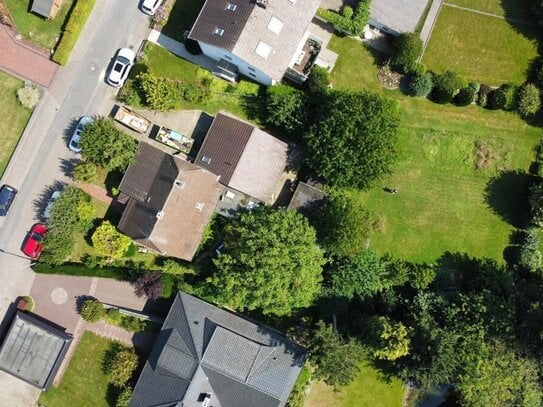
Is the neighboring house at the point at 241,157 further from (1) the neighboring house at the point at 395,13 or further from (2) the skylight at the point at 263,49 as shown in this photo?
(1) the neighboring house at the point at 395,13

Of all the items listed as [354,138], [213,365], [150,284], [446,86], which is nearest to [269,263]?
[213,365]

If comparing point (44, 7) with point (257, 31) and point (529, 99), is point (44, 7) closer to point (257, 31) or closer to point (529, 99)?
point (257, 31)

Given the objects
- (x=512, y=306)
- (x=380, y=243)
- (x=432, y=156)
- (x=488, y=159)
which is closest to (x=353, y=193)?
(x=380, y=243)

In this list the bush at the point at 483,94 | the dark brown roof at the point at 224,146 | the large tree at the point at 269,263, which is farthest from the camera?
the bush at the point at 483,94

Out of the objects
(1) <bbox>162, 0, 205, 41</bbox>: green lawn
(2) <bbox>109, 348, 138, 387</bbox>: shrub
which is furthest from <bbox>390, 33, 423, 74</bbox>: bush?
(2) <bbox>109, 348, 138, 387</bbox>: shrub

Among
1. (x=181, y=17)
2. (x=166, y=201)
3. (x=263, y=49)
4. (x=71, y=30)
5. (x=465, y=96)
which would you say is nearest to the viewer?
(x=166, y=201)

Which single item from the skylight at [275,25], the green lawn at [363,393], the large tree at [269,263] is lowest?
the green lawn at [363,393]

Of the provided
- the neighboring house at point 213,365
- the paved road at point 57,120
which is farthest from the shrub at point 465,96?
the paved road at point 57,120
